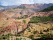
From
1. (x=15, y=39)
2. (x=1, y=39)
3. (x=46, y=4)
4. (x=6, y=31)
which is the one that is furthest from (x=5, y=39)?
(x=46, y=4)

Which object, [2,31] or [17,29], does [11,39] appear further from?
[17,29]

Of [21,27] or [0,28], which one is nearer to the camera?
[0,28]

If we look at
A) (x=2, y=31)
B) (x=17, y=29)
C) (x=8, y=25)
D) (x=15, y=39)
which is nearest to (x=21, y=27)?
(x=17, y=29)

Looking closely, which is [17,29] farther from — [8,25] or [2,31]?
[2,31]

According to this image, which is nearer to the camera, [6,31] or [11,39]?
[11,39]

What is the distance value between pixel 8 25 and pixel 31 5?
15731 cm

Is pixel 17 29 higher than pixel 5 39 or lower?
higher

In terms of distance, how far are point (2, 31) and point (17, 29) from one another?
7.75m

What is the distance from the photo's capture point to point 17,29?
34.8 meters

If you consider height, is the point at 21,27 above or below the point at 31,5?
below

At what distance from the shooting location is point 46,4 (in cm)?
17200

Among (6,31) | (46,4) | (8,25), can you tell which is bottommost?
(6,31)

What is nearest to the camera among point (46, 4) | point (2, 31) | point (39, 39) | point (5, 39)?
point (5, 39)

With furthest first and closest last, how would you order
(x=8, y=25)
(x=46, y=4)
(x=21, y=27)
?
1. (x=46, y=4)
2. (x=21, y=27)
3. (x=8, y=25)
